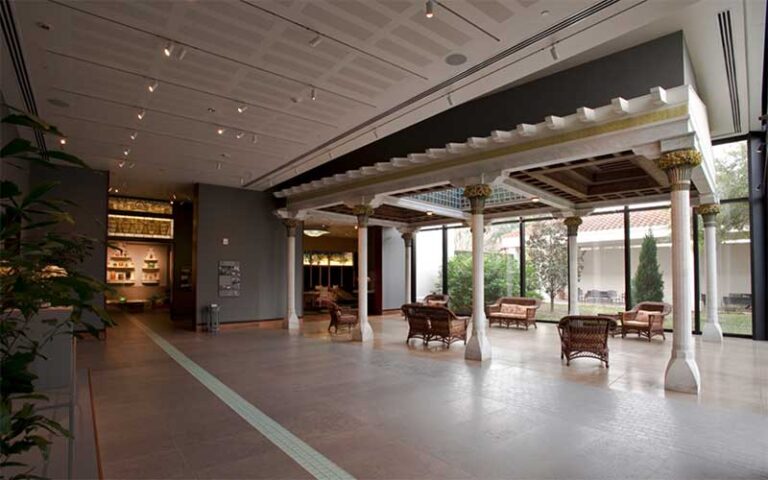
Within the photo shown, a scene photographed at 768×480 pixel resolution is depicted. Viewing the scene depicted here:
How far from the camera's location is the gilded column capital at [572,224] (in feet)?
38.3

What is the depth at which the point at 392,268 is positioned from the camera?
1698 centimetres

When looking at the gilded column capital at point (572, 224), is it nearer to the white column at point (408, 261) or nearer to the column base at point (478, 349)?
the column base at point (478, 349)

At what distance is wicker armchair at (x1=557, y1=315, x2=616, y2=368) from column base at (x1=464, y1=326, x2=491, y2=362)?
1331mm

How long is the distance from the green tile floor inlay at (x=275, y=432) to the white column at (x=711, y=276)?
10006 mm

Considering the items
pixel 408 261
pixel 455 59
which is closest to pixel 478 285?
pixel 455 59

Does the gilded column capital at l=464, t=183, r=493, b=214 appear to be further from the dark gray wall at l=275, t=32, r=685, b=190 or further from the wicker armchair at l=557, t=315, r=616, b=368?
the wicker armchair at l=557, t=315, r=616, b=368

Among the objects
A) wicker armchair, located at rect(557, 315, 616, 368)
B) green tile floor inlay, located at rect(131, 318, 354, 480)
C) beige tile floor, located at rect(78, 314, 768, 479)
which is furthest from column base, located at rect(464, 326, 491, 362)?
green tile floor inlay, located at rect(131, 318, 354, 480)

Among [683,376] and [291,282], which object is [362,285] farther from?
[683,376]

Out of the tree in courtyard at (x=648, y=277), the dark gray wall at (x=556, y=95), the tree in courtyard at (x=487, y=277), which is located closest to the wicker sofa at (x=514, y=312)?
the tree in courtyard at (x=487, y=277)

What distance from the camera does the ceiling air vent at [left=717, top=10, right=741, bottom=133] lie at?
231 inches

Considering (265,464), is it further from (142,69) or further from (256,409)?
(142,69)

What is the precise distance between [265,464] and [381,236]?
13375 mm

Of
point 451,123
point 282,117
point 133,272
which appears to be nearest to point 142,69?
point 282,117

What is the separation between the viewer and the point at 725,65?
6.95 meters
